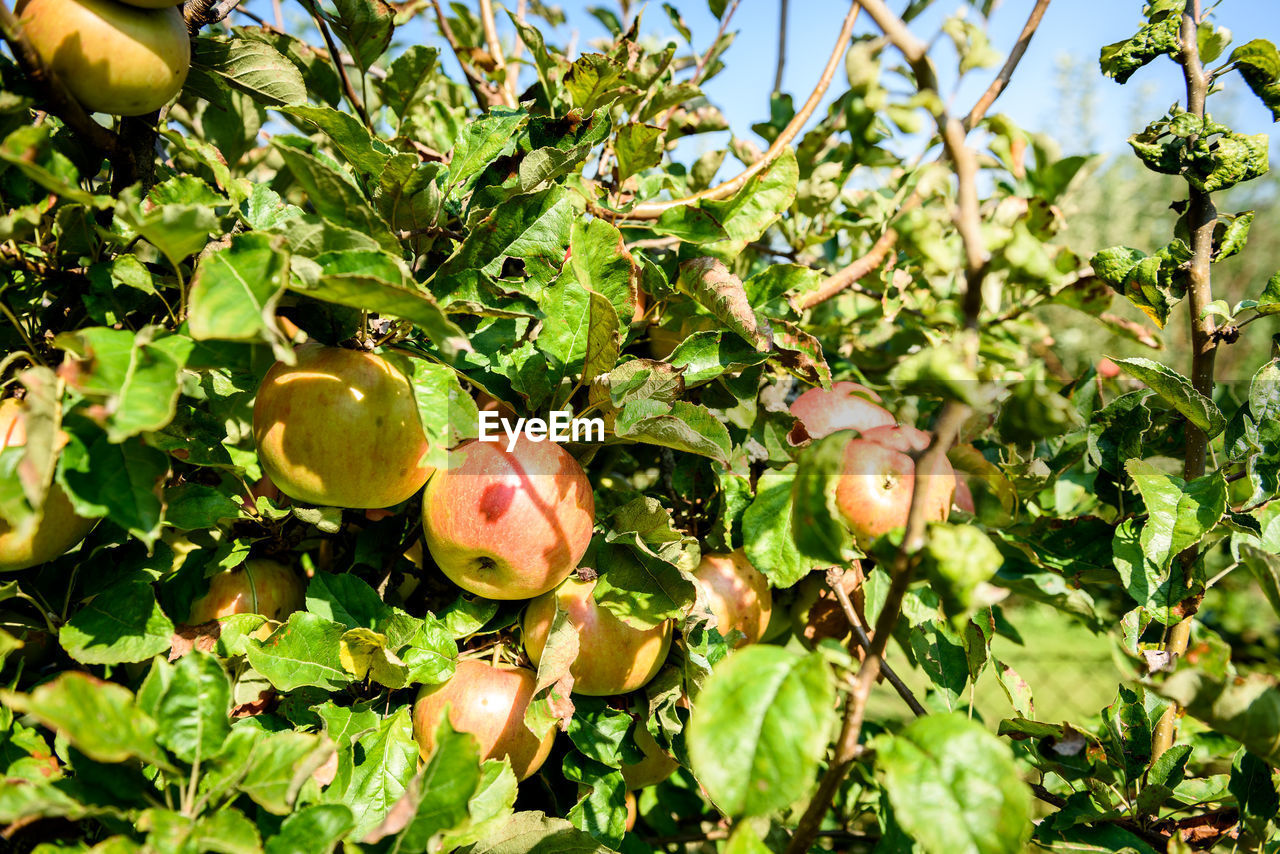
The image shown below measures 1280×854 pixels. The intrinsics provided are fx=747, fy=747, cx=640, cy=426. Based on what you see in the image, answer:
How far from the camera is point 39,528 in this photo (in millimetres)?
725

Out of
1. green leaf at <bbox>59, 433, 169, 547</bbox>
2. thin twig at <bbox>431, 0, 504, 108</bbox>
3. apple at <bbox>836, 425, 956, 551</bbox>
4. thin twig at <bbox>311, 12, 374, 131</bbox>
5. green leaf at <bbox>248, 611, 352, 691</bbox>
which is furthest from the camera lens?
thin twig at <bbox>431, 0, 504, 108</bbox>

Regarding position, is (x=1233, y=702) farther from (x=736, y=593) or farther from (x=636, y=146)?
(x=636, y=146)

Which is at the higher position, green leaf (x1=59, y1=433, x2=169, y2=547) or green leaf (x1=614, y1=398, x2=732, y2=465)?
green leaf (x1=614, y1=398, x2=732, y2=465)

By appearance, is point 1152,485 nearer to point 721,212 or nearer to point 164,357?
point 721,212

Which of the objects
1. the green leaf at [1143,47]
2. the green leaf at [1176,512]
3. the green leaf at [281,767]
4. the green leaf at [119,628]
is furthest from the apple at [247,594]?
the green leaf at [1143,47]

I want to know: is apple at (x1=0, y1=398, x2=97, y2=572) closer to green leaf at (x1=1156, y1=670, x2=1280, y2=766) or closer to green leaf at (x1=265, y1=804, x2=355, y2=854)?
green leaf at (x1=265, y1=804, x2=355, y2=854)

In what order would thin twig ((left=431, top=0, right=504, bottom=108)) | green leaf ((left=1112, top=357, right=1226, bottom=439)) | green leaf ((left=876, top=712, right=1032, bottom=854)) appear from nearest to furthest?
green leaf ((left=876, top=712, right=1032, bottom=854)) → green leaf ((left=1112, top=357, right=1226, bottom=439)) → thin twig ((left=431, top=0, right=504, bottom=108))

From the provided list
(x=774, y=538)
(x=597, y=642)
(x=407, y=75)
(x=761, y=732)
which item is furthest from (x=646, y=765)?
(x=407, y=75)

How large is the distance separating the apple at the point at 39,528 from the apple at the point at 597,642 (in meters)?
0.51

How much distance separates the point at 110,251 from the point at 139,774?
0.57 m

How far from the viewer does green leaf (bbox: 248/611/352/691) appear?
0.81m

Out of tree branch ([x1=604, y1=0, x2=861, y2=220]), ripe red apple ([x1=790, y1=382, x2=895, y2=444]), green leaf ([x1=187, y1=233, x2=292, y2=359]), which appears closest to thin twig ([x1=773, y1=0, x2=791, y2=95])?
tree branch ([x1=604, y1=0, x2=861, y2=220])

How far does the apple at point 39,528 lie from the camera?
27.6 inches

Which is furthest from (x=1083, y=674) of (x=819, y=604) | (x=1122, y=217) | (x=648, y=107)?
(x=1122, y=217)
